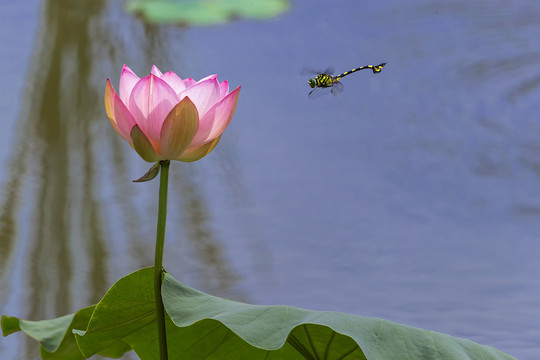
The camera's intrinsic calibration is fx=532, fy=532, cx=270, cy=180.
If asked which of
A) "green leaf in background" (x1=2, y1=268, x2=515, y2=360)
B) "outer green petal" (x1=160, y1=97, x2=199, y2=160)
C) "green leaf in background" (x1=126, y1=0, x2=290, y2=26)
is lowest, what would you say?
"green leaf in background" (x1=2, y1=268, x2=515, y2=360)

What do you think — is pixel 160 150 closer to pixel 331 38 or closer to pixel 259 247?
pixel 259 247

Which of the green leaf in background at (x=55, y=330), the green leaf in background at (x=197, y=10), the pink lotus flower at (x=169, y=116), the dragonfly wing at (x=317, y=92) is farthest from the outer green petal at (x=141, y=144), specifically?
the green leaf in background at (x=197, y=10)

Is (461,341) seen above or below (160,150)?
below

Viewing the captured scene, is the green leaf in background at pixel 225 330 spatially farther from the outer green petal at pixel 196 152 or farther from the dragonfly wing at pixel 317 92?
the dragonfly wing at pixel 317 92

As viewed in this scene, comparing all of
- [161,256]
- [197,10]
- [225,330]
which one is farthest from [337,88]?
[197,10]

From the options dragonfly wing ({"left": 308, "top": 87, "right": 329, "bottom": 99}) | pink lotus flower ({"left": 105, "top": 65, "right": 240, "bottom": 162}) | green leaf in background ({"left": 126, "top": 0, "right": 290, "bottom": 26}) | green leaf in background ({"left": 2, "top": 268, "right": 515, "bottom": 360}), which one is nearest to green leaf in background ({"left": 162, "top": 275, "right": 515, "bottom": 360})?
green leaf in background ({"left": 2, "top": 268, "right": 515, "bottom": 360})

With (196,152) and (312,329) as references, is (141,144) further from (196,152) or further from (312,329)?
(312,329)

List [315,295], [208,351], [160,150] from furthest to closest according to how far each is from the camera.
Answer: [315,295] → [208,351] → [160,150]

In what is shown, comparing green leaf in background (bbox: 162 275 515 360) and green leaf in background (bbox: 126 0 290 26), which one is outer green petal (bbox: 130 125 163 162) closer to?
green leaf in background (bbox: 162 275 515 360)

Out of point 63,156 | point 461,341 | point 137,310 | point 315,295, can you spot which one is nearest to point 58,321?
point 137,310
